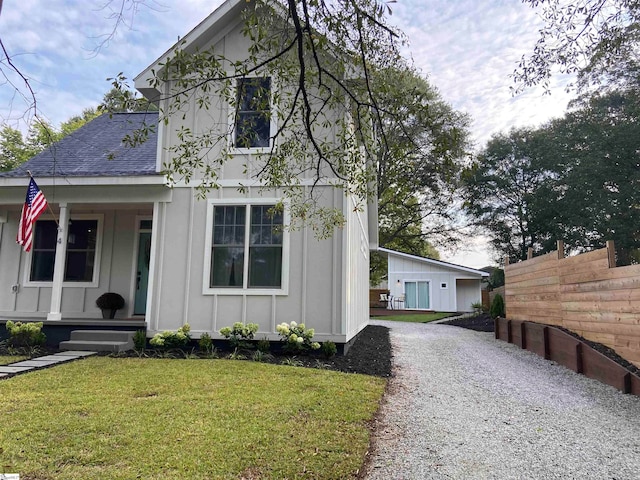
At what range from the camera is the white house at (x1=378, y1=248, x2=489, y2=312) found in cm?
2383

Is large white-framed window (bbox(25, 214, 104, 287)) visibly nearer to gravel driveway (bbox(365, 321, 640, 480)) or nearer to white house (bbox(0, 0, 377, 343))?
white house (bbox(0, 0, 377, 343))

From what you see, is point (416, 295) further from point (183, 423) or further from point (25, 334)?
point (183, 423)

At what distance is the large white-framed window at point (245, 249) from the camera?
738 centimetres

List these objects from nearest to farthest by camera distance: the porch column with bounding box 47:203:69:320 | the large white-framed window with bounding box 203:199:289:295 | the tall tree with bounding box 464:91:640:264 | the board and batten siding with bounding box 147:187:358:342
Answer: the board and batten siding with bounding box 147:187:358:342 < the large white-framed window with bounding box 203:199:289:295 < the porch column with bounding box 47:203:69:320 < the tall tree with bounding box 464:91:640:264

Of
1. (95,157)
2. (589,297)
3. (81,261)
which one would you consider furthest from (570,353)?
(95,157)

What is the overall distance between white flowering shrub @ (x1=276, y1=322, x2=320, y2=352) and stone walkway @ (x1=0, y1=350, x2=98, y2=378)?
3151mm

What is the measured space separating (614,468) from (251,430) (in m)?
2.81

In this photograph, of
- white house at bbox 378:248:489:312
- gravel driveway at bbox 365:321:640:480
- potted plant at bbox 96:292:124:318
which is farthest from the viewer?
white house at bbox 378:248:489:312

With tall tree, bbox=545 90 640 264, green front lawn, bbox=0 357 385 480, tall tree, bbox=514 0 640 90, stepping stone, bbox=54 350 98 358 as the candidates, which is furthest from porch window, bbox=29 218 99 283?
tall tree, bbox=545 90 640 264

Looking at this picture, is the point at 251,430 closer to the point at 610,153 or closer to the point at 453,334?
the point at 453,334

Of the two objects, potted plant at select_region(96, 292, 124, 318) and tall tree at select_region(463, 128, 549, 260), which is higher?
tall tree at select_region(463, 128, 549, 260)

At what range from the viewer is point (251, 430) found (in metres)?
3.47

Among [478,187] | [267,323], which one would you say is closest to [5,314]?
[267,323]

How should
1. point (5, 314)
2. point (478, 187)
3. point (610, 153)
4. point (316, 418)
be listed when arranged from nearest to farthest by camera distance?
point (316, 418) < point (5, 314) < point (610, 153) < point (478, 187)
